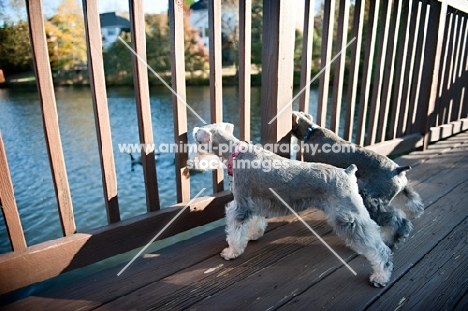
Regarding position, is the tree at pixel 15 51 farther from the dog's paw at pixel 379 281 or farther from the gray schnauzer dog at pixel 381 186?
the dog's paw at pixel 379 281

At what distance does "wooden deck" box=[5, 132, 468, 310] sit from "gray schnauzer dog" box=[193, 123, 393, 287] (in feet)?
0.47

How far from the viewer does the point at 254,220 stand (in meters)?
2.23

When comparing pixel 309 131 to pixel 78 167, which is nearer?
pixel 309 131

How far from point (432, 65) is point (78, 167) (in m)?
6.88

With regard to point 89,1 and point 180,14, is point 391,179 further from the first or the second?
point 89,1

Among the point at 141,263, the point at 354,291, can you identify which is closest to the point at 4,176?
the point at 141,263

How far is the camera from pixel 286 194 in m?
1.95

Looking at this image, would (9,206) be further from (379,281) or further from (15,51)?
(15,51)

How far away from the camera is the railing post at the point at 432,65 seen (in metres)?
3.90

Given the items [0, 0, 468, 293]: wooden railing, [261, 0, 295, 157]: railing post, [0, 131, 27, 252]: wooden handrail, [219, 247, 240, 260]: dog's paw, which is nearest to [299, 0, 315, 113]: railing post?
[0, 0, 468, 293]: wooden railing

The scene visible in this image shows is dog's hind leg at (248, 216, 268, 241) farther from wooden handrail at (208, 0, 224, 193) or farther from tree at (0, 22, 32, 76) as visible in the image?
tree at (0, 22, 32, 76)

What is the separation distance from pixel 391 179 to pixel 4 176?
2.43 metres

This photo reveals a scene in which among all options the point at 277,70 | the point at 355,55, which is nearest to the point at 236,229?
the point at 277,70

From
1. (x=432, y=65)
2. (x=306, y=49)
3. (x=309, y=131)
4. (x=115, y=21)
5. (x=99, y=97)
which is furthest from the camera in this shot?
(x=115, y=21)
